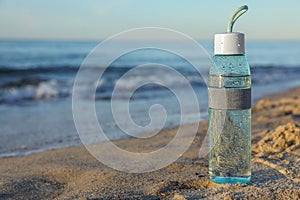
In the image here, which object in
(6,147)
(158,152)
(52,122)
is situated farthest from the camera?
(52,122)

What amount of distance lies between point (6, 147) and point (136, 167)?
181cm

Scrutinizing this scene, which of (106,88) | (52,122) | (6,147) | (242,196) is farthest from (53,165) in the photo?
(106,88)

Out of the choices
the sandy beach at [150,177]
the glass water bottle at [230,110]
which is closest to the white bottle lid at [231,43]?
the glass water bottle at [230,110]

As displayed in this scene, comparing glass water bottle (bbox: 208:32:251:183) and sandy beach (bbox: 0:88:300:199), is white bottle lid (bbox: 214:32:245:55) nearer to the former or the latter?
glass water bottle (bbox: 208:32:251:183)

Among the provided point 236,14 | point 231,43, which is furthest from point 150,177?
point 236,14

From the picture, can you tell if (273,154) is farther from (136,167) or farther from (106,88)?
(106,88)

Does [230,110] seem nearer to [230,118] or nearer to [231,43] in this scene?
[230,118]

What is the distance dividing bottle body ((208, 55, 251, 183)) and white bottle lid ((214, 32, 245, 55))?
0.04m

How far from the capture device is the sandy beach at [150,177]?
7.18ft

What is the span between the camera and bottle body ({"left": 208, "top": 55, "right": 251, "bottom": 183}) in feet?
7.14

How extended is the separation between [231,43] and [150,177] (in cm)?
104

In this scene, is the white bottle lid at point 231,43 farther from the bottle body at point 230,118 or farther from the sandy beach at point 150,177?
the sandy beach at point 150,177

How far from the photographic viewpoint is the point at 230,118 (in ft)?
7.28

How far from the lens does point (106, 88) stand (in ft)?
35.0
